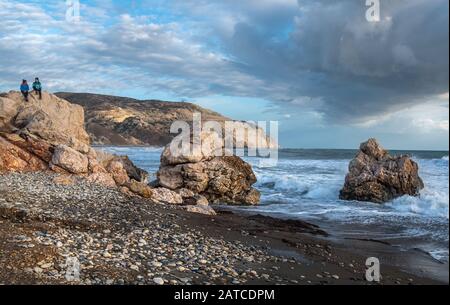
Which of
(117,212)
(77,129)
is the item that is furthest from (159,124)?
(117,212)

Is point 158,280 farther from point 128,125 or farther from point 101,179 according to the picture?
point 128,125

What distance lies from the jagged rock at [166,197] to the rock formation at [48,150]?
0.47 metres

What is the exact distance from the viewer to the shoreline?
28.2 feet

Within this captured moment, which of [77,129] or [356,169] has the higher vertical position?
[77,129]

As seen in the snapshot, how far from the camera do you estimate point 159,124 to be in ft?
589

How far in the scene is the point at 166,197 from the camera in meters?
21.3

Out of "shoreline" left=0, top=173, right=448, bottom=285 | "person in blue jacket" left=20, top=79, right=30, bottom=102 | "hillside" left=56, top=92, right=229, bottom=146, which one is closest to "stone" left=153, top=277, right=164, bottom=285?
"shoreline" left=0, top=173, right=448, bottom=285

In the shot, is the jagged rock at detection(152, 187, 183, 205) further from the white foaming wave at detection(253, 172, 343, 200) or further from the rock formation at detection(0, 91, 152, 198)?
the white foaming wave at detection(253, 172, 343, 200)

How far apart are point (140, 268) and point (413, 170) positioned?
955 inches

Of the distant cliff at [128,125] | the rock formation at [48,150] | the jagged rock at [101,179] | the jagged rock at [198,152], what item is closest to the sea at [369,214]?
the jagged rock at [198,152]

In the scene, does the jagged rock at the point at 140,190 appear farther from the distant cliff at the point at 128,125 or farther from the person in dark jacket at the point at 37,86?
the distant cliff at the point at 128,125

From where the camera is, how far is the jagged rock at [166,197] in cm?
2075

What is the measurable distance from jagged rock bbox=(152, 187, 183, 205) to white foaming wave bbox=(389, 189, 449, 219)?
11793 mm
